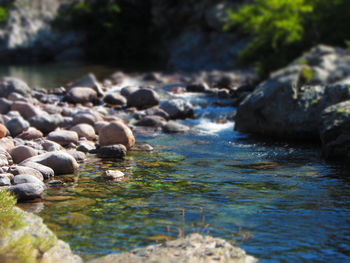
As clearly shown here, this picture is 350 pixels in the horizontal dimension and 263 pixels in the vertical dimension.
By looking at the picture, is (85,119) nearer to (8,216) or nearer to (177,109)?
(177,109)

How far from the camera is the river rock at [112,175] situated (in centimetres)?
868

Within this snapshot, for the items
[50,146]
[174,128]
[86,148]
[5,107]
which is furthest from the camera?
[5,107]

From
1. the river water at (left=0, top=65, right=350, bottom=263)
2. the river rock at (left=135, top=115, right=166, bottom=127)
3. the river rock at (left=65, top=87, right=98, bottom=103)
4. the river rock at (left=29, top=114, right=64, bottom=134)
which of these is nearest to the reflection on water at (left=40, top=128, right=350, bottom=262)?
the river water at (left=0, top=65, right=350, bottom=263)

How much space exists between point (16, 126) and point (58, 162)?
334cm

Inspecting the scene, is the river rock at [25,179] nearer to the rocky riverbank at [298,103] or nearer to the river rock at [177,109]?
the rocky riverbank at [298,103]

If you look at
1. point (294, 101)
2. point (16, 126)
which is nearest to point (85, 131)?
point (16, 126)

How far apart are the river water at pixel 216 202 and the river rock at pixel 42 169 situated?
0.33m

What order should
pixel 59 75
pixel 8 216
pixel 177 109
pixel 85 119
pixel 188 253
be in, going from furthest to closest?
pixel 59 75 → pixel 177 109 → pixel 85 119 → pixel 8 216 → pixel 188 253

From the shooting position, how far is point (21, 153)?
9.63 m

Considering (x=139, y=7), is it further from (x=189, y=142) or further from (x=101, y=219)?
(x=101, y=219)

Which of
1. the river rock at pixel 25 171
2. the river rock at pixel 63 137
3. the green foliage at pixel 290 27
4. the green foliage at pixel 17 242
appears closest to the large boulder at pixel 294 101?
the river rock at pixel 63 137

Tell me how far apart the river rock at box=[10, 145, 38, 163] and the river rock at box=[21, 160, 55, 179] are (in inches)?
30.3

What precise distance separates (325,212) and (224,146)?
4.77 metres

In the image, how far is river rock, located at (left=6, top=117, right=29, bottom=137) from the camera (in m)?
11.9
